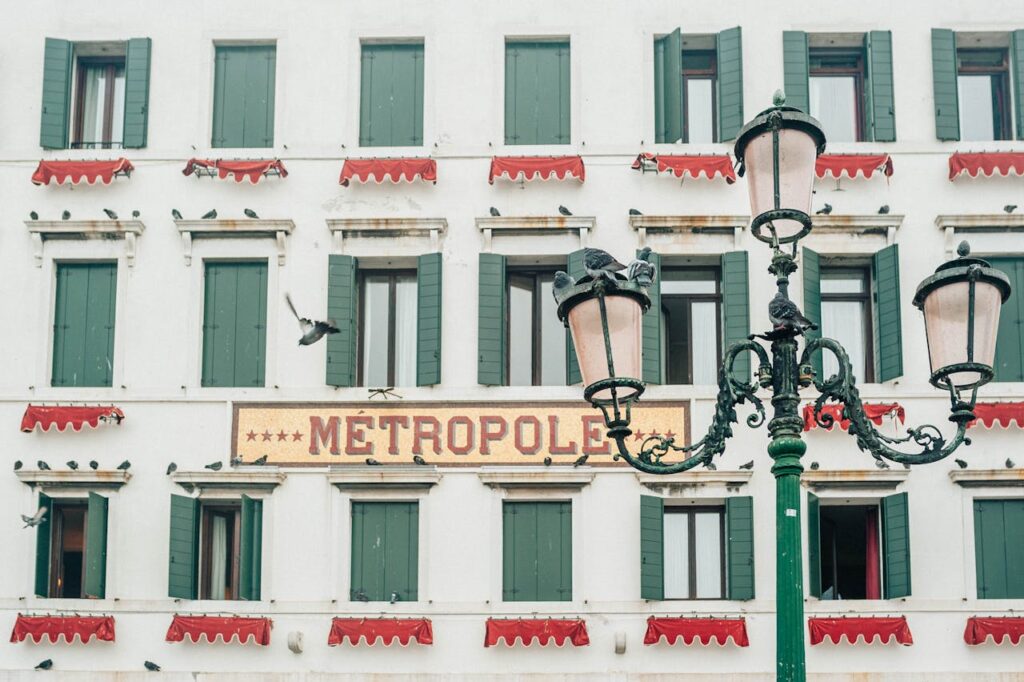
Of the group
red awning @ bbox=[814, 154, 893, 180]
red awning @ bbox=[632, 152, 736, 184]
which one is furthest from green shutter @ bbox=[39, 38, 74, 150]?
red awning @ bbox=[814, 154, 893, 180]

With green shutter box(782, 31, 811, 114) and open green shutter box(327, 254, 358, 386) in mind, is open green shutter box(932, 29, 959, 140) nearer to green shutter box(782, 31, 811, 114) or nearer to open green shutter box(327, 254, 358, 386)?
green shutter box(782, 31, 811, 114)

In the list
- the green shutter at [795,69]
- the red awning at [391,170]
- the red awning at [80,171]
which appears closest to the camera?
the red awning at [391,170]

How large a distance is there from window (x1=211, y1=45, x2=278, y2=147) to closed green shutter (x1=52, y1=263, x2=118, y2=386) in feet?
8.19

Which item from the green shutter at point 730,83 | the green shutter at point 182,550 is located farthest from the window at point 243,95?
the green shutter at point 730,83

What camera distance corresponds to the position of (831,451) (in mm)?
23406

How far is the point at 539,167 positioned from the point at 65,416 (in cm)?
713

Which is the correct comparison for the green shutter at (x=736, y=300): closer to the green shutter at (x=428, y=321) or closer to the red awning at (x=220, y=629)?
the green shutter at (x=428, y=321)

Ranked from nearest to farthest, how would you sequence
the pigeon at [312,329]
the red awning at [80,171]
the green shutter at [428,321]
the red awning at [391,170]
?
the pigeon at [312,329], the green shutter at [428,321], the red awning at [391,170], the red awning at [80,171]

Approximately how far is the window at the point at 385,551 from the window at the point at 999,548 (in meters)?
7.36

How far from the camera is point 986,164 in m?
23.9

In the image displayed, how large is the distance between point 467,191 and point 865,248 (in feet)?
18.0

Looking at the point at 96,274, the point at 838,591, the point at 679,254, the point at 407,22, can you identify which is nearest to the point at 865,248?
the point at 679,254

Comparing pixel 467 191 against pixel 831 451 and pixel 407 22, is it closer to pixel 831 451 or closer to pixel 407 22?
pixel 407 22

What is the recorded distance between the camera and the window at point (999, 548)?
75.4 feet
